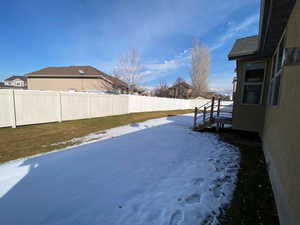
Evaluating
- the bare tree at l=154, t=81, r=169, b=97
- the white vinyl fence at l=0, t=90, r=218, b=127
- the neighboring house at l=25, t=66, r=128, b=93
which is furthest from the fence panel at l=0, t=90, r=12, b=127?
→ the bare tree at l=154, t=81, r=169, b=97

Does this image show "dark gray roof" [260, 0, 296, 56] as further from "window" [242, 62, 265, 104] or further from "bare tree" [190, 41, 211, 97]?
"bare tree" [190, 41, 211, 97]

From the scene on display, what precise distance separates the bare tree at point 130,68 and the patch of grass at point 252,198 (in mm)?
19602

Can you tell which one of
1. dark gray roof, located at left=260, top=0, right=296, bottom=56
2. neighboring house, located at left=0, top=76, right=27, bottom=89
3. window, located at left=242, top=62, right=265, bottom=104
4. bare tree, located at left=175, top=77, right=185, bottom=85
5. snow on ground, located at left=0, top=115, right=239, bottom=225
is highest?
bare tree, located at left=175, top=77, right=185, bottom=85

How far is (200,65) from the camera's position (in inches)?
1085

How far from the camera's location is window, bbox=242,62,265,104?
17.1 feet

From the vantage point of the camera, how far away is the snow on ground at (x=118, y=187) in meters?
1.88

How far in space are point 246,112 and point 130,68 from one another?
18.6m

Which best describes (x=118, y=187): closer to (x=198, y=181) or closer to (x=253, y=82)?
(x=198, y=181)

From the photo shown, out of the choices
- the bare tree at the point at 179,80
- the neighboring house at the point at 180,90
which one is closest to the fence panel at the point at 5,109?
the neighboring house at the point at 180,90

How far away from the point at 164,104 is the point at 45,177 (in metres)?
17.7

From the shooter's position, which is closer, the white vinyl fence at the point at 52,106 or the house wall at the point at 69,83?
the white vinyl fence at the point at 52,106

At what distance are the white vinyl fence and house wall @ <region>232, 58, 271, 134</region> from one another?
884cm

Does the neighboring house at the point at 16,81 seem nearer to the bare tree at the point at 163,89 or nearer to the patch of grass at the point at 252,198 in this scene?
the bare tree at the point at 163,89

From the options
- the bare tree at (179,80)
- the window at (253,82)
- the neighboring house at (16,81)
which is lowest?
the window at (253,82)
